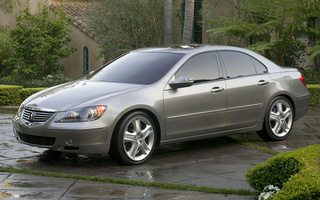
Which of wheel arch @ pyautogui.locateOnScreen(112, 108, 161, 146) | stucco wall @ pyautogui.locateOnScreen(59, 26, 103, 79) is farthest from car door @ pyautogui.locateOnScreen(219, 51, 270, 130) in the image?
stucco wall @ pyautogui.locateOnScreen(59, 26, 103, 79)

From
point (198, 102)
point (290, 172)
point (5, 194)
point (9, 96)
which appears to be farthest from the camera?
point (9, 96)

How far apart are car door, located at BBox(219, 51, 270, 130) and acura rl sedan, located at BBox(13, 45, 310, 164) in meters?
0.01

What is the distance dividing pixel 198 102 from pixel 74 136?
197cm

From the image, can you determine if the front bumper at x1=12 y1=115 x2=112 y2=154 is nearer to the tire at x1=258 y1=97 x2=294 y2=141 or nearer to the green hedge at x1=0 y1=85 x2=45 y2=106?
the tire at x1=258 y1=97 x2=294 y2=141

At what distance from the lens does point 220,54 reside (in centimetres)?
909

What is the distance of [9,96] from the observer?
50.5 feet

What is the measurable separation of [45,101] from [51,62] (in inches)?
626

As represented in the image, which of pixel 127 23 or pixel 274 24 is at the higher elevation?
pixel 127 23

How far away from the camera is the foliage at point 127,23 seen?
21016mm

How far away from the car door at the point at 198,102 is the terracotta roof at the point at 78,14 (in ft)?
50.3

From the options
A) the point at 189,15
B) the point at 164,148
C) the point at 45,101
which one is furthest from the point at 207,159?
the point at 189,15

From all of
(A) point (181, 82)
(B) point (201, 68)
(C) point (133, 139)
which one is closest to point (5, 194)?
(C) point (133, 139)

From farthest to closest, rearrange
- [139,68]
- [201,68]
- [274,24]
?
[274,24] < [201,68] < [139,68]

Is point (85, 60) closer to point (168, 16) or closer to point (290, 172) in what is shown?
point (168, 16)
